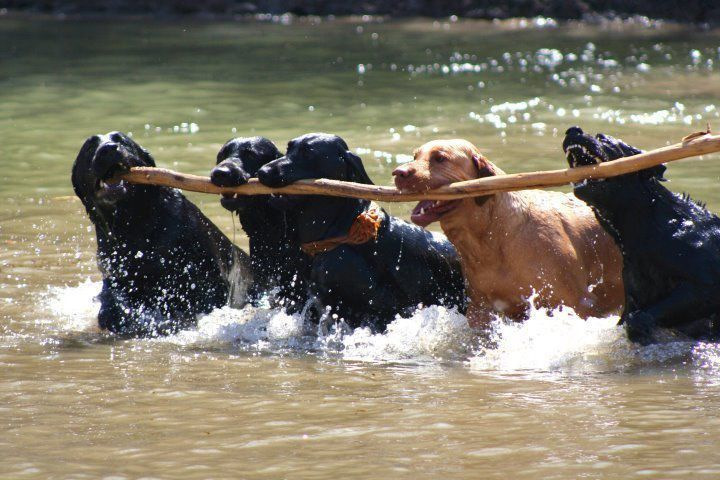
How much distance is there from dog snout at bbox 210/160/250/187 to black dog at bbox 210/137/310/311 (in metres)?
0.32

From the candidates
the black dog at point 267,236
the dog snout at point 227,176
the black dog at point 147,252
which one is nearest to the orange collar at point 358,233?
the black dog at point 267,236

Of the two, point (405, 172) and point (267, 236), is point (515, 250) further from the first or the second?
point (267, 236)

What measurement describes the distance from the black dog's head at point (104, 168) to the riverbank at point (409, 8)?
1645cm

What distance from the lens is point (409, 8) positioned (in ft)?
77.5

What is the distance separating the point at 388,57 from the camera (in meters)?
17.8

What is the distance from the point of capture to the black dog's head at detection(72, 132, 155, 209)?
670 cm

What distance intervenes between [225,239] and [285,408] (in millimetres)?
2773

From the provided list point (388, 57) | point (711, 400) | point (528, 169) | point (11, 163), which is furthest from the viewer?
point (388, 57)

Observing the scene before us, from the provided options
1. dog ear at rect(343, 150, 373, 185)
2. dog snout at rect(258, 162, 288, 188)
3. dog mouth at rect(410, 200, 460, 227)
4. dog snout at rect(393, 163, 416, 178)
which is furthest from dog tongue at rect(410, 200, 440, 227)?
dog snout at rect(258, 162, 288, 188)

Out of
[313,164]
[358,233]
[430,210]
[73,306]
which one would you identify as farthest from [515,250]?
[73,306]

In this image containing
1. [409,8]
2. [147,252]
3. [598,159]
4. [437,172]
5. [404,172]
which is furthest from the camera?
[409,8]

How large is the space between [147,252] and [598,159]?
2.80 meters

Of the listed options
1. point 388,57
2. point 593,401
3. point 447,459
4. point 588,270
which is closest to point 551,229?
point 588,270

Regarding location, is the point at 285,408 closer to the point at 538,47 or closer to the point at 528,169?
the point at 528,169
